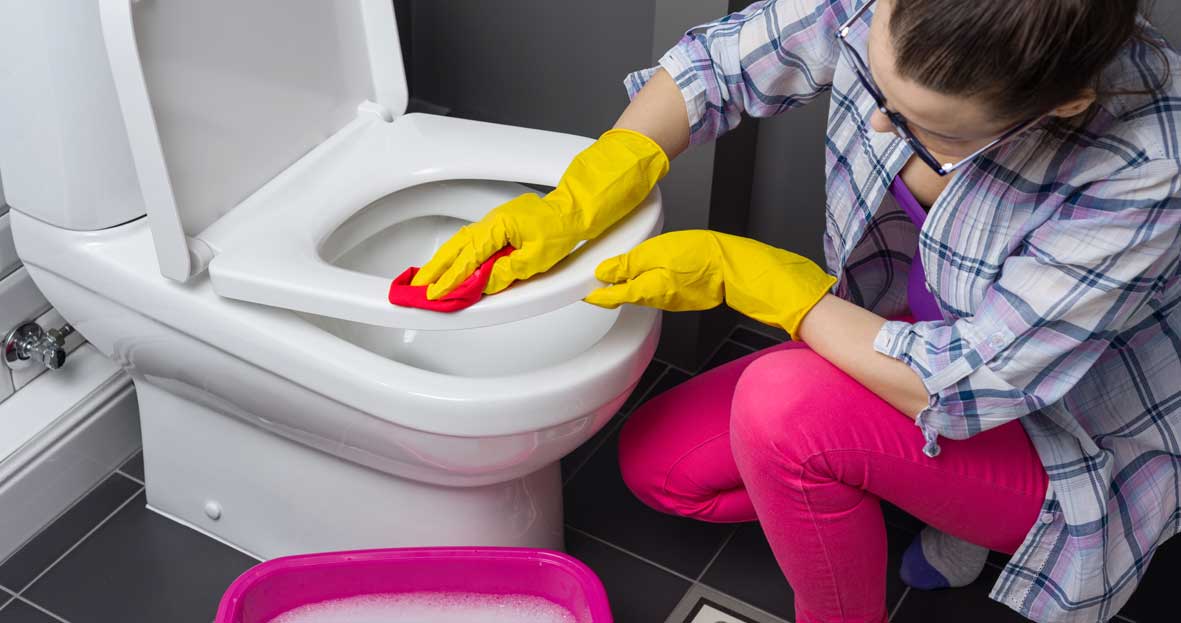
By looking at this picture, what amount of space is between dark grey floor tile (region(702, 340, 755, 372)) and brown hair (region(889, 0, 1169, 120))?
0.90m

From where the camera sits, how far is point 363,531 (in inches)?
52.1

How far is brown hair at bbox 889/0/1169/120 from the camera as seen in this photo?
0.77 m

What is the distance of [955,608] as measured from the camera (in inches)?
55.0

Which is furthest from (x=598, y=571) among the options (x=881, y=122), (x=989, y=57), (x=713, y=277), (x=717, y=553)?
(x=989, y=57)

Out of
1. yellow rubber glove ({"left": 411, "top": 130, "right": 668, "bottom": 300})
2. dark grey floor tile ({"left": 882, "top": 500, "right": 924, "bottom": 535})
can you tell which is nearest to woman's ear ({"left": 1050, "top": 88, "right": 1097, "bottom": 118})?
yellow rubber glove ({"left": 411, "top": 130, "right": 668, "bottom": 300})

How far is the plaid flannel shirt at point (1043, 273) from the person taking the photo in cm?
88

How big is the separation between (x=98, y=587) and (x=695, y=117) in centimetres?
83

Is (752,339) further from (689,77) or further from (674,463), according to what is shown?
(689,77)

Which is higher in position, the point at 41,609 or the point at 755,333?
the point at 755,333

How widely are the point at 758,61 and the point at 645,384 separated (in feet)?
2.00

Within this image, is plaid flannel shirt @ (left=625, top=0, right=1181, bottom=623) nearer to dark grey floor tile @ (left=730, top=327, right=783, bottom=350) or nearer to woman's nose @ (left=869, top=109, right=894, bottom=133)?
woman's nose @ (left=869, top=109, right=894, bottom=133)

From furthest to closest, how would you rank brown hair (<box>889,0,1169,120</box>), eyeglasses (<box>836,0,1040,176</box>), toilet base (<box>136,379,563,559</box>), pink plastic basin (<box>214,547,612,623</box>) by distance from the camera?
toilet base (<box>136,379,563,559</box>)
pink plastic basin (<box>214,547,612,623</box>)
eyeglasses (<box>836,0,1040,176</box>)
brown hair (<box>889,0,1169,120</box>)

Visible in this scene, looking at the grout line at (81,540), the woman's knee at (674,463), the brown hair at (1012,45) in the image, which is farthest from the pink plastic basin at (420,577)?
the brown hair at (1012,45)

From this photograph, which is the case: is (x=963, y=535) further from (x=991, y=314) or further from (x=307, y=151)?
(x=307, y=151)
